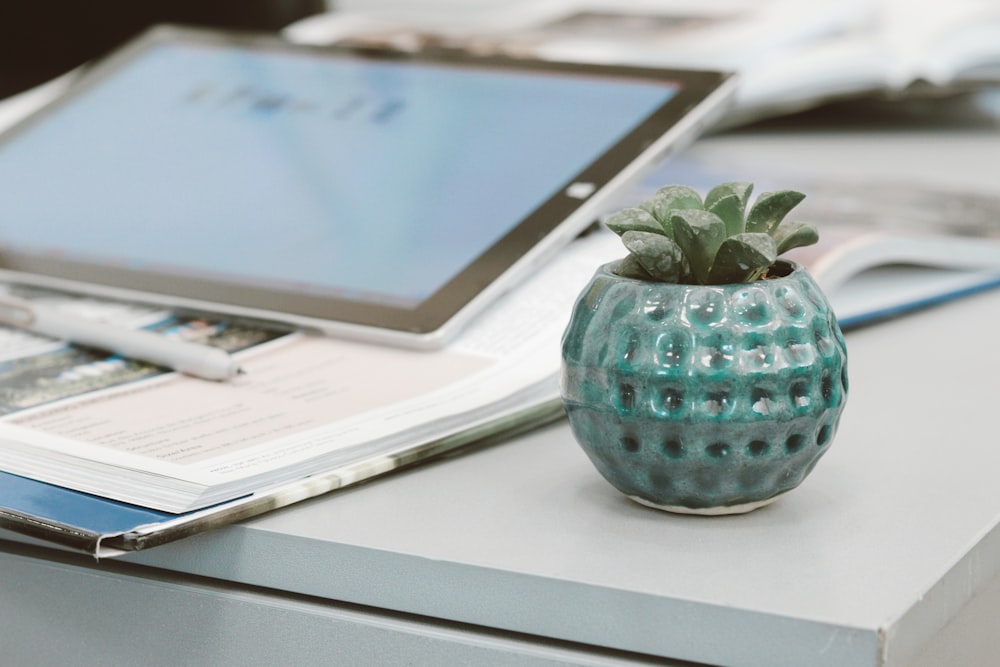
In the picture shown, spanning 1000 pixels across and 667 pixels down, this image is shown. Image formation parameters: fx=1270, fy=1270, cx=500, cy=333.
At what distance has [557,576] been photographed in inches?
13.9

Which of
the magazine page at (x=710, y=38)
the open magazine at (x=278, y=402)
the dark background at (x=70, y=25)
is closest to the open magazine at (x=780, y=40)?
the magazine page at (x=710, y=38)

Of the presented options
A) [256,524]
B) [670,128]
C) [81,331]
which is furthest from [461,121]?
[256,524]

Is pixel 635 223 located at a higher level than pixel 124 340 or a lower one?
higher

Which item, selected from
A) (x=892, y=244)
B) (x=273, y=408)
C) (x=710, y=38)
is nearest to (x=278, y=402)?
(x=273, y=408)

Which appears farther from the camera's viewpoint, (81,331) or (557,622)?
(81,331)

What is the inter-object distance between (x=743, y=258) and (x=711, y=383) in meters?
0.04

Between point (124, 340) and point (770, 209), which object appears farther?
point (124, 340)

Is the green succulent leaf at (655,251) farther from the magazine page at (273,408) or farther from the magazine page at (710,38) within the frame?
the magazine page at (710,38)

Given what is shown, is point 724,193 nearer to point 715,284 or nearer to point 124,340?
point 715,284

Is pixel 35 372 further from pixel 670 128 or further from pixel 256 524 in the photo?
pixel 670 128

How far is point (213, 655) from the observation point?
1.33 feet

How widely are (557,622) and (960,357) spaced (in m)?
0.29

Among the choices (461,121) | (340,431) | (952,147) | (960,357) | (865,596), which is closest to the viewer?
(865,596)

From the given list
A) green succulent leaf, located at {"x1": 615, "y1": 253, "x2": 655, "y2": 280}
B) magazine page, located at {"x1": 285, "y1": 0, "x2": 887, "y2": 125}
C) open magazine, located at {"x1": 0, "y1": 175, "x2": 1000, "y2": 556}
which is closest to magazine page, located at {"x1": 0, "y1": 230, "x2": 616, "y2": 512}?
open magazine, located at {"x1": 0, "y1": 175, "x2": 1000, "y2": 556}
